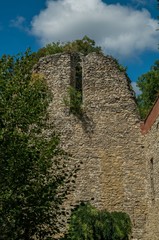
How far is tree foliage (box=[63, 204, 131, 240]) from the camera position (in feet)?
45.8

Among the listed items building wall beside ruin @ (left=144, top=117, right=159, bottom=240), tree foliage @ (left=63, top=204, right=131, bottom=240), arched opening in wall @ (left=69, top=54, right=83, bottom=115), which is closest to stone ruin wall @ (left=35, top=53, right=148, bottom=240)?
arched opening in wall @ (left=69, top=54, right=83, bottom=115)

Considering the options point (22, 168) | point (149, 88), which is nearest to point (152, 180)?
point (22, 168)

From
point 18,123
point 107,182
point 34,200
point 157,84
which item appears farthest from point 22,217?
point 157,84

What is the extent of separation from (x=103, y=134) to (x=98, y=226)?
16.3 ft

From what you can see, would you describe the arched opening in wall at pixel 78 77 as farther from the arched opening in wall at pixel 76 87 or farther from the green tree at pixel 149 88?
the green tree at pixel 149 88

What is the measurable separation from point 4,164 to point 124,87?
10.4 m

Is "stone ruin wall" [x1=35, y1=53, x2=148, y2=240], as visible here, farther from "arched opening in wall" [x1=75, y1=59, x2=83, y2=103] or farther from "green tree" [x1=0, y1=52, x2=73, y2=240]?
"green tree" [x1=0, y1=52, x2=73, y2=240]

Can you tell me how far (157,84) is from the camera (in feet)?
94.3

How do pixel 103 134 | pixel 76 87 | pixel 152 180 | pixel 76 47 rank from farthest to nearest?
pixel 76 47
pixel 76 87
pixel 103 134
pixel 152 180

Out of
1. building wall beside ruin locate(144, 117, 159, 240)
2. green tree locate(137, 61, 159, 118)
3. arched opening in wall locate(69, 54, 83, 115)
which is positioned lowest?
building wall beside ruin locate(144, 117, 159, 240)

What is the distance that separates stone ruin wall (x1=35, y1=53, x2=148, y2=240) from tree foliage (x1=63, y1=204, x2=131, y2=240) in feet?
7.70

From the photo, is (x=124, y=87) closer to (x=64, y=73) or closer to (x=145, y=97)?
(x=64, y=73)

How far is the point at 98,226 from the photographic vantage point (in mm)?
14477

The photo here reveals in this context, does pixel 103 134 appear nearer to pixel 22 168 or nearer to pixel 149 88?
pixel 22 168
